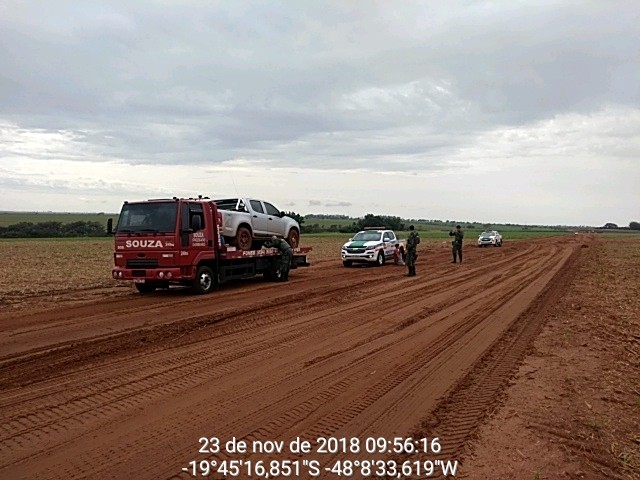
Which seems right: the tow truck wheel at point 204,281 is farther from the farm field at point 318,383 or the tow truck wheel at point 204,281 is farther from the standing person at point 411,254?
the standing person at point 411,254

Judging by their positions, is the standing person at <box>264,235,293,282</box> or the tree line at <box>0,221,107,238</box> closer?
the standing person at <box>264,235,293,282</box>

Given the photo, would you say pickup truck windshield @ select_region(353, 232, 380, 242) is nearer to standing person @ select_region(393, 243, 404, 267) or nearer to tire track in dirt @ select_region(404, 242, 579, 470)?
standing person @ select_region(393, 243, 404, 267)

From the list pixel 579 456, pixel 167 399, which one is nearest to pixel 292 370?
pixel 167 399

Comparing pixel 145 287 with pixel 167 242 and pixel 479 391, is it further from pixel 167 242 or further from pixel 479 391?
pixel 479 391

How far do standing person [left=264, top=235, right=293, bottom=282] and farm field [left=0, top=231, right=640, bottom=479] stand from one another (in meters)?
5.12

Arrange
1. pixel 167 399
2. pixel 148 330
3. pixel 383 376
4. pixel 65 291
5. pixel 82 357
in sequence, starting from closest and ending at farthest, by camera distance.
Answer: pixel 167 399 → pixel 383 376 → pixel 82 357 → pixel 148 330 → pixel 65 291

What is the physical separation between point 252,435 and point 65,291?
1352 centimetres

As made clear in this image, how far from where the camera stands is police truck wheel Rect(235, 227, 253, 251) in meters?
17.3

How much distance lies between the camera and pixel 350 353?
27.9 ft

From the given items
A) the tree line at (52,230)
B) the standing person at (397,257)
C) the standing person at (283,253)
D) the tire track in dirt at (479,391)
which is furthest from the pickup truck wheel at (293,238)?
the tree line at (52,230)

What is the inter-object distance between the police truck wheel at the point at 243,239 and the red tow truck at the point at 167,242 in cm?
125

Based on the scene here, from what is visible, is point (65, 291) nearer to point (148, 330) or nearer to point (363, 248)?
point (148, 330)

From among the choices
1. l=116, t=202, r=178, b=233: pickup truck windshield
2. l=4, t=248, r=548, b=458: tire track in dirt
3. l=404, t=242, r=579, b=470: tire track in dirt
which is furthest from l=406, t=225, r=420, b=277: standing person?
l=4, t=248, r=548, b=458: tire track in dirt

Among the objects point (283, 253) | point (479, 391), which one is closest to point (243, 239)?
point (283, 253)
